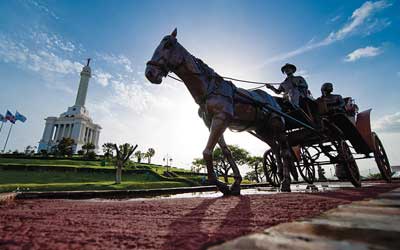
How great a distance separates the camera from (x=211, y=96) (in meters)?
4.25

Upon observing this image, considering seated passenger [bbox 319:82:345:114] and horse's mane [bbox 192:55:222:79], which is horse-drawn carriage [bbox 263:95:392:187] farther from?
horse's mane [bbox 192:55:222:79]

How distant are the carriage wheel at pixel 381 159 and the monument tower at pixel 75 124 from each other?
81633mm

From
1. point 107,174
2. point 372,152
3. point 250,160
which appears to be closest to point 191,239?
point 372,152

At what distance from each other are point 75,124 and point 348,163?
8400cm

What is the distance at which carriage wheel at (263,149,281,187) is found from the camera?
8922 mm

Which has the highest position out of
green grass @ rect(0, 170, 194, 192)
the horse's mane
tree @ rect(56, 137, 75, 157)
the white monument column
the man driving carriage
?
the white monument column

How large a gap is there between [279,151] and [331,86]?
11.1ft

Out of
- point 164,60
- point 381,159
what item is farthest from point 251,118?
point 381,159

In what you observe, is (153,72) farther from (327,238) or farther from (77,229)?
(327,238)

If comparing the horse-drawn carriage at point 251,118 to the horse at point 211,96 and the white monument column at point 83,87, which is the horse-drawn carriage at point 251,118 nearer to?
the horse at point 211,96

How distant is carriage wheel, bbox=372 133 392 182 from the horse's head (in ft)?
25.8

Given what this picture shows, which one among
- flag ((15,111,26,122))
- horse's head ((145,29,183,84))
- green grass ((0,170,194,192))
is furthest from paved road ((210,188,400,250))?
flag ((15,111,26,122))

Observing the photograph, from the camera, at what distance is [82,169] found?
27.6m

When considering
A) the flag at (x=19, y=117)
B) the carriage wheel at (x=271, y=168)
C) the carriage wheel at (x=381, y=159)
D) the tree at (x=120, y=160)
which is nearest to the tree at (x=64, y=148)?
the flag at (x=19, y=117)
